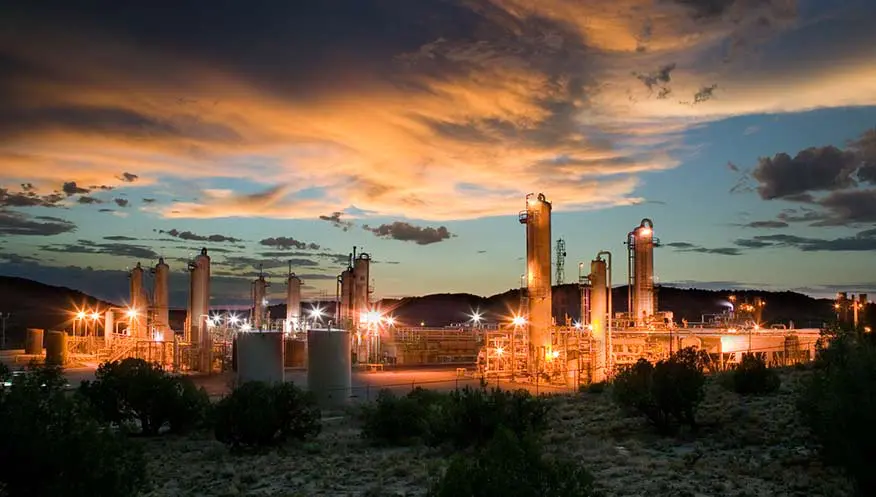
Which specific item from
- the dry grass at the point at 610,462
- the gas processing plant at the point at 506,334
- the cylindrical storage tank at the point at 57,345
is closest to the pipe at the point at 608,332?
the gas processing plant at the point at 506,334

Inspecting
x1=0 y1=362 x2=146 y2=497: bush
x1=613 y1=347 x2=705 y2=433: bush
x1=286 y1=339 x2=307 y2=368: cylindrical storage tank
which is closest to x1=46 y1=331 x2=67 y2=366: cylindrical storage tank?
x1=286 y1=339 x2=307 y2=368: cylindrical storage tank

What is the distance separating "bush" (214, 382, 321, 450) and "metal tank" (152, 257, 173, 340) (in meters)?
39.1

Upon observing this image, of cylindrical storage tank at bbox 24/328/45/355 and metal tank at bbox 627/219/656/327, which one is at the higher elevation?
metal tank at bbox 627/219/656/327

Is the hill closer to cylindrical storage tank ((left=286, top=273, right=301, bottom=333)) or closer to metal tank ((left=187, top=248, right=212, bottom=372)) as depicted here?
cylindrical storage tank ((left=286, top=273, right=301, bottom=333))

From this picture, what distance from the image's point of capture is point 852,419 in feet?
46.1

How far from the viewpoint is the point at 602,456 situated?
1861 cm

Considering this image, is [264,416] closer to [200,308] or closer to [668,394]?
[668,394]

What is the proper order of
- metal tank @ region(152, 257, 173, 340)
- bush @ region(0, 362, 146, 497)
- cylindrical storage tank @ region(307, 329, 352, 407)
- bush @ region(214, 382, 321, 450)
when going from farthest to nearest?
1. metal tank @ region(152, 257, 173, 340)
2. cylindrical storage tank @ region(307, 329, 352, 407)
3. bush @ region(214, 382, 321, 450)
4. bush @ region(0, 362, 146, 497)

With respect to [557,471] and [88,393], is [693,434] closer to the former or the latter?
[557,471]

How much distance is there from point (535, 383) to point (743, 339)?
54.5ft

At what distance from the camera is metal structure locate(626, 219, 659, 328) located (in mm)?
55469

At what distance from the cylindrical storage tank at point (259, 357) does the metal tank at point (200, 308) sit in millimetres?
16830

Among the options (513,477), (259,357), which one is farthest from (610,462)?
(259,357)

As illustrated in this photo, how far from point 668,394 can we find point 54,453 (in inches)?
664
